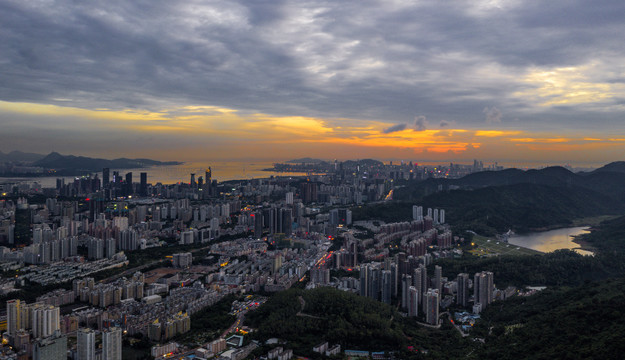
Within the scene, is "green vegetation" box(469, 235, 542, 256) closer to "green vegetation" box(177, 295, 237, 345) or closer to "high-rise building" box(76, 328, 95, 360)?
"green vegetation" box(177, 295, 237, 345)

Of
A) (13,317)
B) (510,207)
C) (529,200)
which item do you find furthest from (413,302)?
(529,200)

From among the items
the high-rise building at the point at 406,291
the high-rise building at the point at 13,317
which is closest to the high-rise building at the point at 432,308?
the high-rise building at the point at 406,291

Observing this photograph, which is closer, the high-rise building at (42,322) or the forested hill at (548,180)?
the high-rise building at (42,322)

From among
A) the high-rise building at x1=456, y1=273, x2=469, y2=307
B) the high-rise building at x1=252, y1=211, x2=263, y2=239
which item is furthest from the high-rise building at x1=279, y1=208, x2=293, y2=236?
the high-rise building at x1=456, y1=273, x2=469, y2=307

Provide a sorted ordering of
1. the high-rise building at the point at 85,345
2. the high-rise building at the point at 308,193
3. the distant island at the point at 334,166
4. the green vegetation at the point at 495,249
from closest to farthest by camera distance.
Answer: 1. the high-rise building at the point at 85,345
2. the green vegetation at the point at 495,249
3. the high-rise building at the point at 308,193
4. the distant island at the point at 334,166

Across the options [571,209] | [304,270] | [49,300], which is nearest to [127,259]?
[49,300]

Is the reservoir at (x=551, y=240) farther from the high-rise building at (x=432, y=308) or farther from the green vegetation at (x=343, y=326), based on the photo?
the green vegetation at (x=343, y=326)
